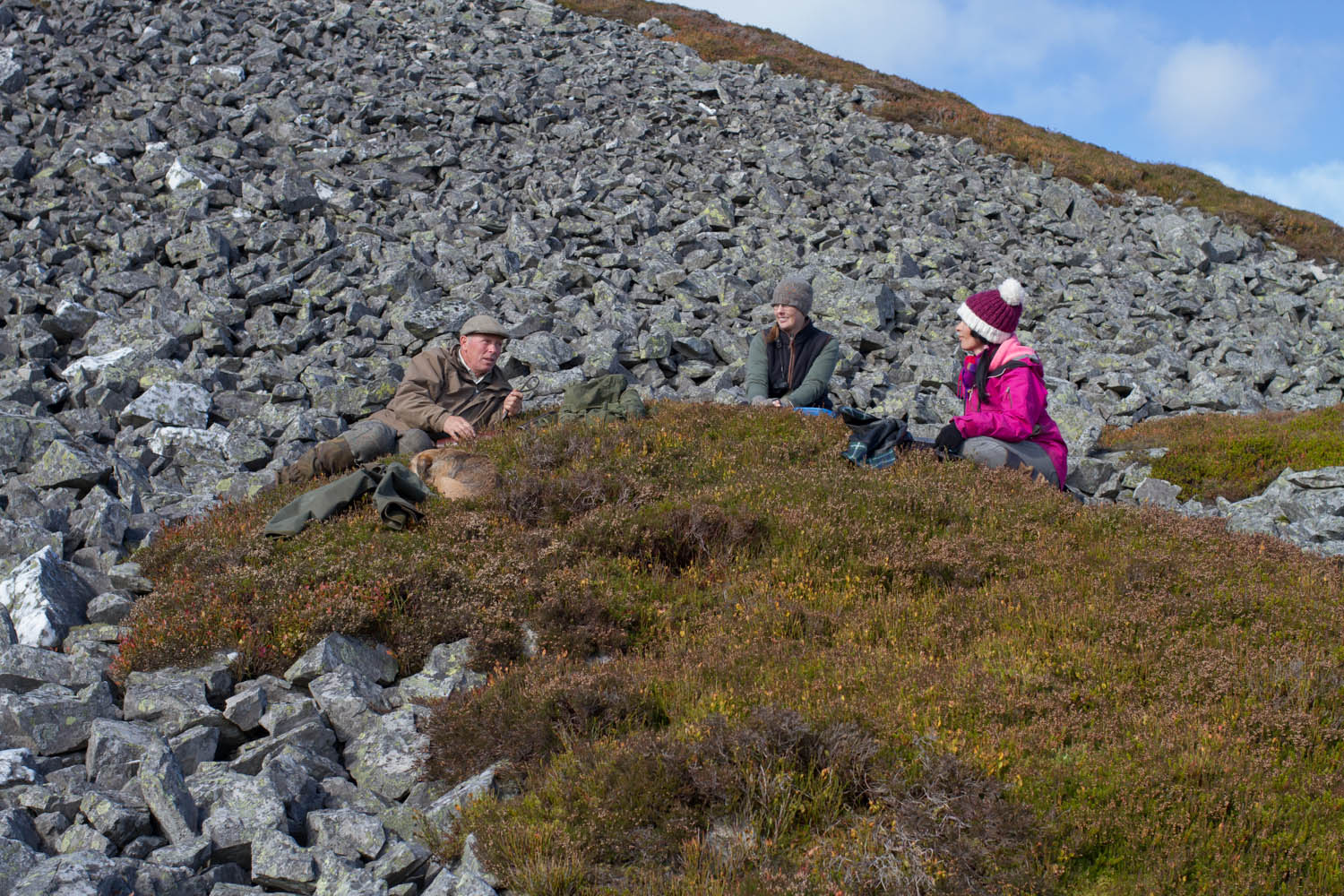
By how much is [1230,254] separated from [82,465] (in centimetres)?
2766

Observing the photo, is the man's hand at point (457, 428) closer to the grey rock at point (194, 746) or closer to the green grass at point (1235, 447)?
the grey rock at point (194, 746)

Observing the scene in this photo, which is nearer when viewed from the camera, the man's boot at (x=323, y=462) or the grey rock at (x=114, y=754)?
the grey rock at (x=114, y=754)

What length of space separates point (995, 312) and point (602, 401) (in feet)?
14.7

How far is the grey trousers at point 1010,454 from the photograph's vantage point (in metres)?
9.71

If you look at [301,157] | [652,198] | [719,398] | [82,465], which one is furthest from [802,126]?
[82,465]

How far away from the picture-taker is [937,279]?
19766mm

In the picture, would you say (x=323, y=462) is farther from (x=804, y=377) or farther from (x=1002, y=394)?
(x=1002, y=394)

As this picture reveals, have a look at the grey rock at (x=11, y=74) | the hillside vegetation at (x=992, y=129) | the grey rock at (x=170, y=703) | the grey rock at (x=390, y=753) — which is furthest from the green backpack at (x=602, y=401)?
the hillside vegetation at (x=992, y=129)

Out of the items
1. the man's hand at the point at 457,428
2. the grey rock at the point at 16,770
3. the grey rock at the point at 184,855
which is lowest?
the grey rock at the point at 16,770

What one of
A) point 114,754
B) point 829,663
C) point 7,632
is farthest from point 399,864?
point 7,632

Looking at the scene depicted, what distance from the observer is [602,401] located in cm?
1116

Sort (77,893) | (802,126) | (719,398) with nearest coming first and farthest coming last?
(77,893) < (719,398) < (802,126)

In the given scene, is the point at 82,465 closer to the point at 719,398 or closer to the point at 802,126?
the point at 719,398

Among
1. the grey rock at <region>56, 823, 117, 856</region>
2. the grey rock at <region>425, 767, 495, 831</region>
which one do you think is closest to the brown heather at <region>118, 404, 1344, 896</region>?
the grey rock at <region>425, 767, 495, 831</region>
